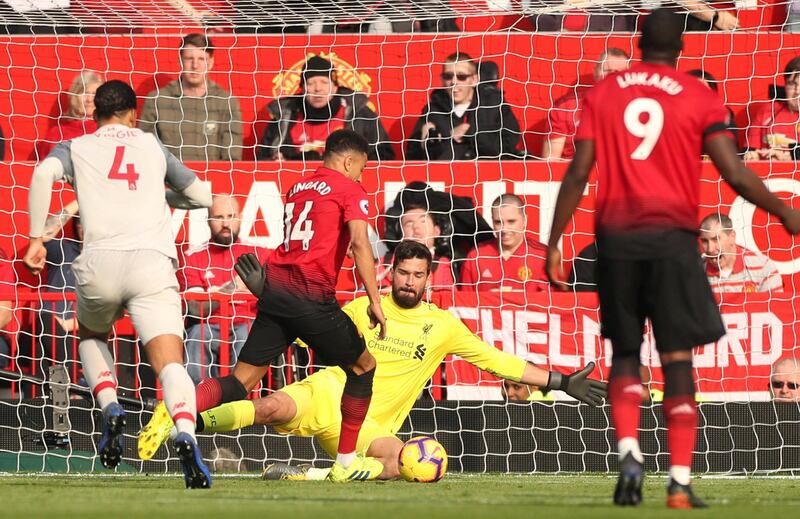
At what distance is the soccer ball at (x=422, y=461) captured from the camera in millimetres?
7902

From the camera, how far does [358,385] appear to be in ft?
25.3

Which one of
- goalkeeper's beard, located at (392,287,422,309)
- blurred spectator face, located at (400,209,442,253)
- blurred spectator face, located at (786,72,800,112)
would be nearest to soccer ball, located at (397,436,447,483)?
goalkeeper's beard, located at (392,287,422,309)

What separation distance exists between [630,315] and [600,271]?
215mm

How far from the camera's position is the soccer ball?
7902 millimetres

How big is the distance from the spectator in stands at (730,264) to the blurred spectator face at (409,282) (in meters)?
3.47

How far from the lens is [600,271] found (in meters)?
5.45

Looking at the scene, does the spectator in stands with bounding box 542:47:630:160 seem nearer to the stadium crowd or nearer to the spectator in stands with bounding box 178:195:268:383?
the stadium crowd

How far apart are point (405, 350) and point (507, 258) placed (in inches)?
120

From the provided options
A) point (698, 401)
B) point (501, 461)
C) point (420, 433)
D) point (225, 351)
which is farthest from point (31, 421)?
point (698, 401)

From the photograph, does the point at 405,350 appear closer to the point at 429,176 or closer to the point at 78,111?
the point at 429,176

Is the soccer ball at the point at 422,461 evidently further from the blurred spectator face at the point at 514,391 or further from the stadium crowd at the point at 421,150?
the stadium crowd at the point at 421,150

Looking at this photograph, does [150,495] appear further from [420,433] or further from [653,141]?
[420,433]

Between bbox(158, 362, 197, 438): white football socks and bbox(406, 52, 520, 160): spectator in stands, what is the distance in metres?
6.27

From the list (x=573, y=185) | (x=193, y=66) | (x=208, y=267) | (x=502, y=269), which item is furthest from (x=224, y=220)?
(x=573, y=185)
